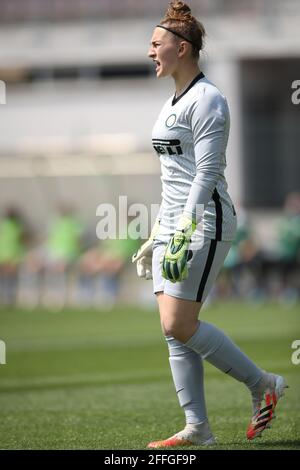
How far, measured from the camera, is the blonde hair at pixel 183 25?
20.3 ft

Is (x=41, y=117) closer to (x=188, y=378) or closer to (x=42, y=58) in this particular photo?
(x=42, y=58)

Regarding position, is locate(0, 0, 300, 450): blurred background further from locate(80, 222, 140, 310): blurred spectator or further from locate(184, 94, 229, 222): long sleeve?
locate(184, 94, 229, 222): long sleeve

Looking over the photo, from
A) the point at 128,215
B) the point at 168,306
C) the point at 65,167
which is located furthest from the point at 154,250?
the point at 65,167

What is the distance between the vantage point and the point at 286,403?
8.57 metres

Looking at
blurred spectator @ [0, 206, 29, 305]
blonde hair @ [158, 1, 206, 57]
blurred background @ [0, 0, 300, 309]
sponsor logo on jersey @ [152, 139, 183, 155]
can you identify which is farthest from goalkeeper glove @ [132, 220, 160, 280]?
blurred spectator @ [0, 206, 29, 305]

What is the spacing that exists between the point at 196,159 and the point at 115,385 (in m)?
4.51

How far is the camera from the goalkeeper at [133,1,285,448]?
5961mm

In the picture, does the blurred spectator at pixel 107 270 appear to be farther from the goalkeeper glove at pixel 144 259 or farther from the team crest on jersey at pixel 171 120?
the team crest on jersey at pixel 171 120

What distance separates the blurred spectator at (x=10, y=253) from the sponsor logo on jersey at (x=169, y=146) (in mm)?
19593

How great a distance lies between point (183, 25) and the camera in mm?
6203

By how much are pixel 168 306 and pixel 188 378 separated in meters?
0.43

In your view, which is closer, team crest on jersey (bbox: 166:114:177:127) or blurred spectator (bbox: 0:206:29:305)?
team crest on jersey (bbox: 166:114:177:127)

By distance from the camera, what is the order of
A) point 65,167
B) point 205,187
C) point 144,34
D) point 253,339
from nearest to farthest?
point 205,187 < point 253,339 < point 65,167 < point 144,34

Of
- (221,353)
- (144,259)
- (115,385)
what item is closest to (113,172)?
(115,385)
